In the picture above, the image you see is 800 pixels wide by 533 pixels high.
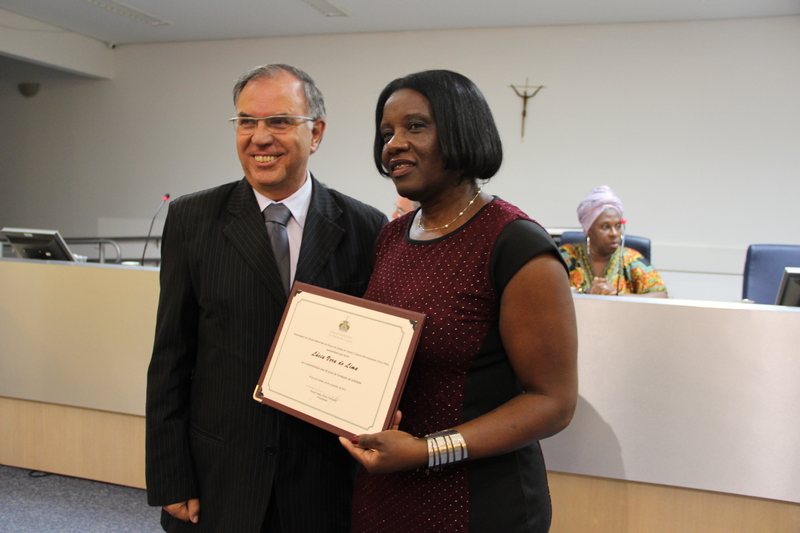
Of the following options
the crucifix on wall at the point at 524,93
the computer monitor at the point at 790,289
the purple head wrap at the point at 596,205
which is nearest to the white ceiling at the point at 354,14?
the crucifix on wall at the point at 524,93

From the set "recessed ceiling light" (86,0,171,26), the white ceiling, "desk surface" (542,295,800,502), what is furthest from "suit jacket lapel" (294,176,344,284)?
"recessed ceiling light" (86,0,171,26)

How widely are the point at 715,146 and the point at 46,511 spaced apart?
556 cm

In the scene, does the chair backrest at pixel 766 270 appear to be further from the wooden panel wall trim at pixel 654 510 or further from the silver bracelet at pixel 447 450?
the silver bracelet at pixel 447 450

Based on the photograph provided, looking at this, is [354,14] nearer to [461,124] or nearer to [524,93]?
[524,93]

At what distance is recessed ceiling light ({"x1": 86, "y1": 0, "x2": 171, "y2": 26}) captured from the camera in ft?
19.2

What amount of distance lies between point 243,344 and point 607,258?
8.43 feet

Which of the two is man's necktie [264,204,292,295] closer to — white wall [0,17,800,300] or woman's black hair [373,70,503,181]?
woman's black hair [373,70,503,181]

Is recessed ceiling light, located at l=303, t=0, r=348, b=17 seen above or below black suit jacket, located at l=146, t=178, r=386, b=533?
above

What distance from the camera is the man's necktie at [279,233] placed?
1.30 metres

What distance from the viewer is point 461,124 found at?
104cm

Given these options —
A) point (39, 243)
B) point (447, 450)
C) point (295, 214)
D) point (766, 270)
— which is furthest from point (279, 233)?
point (766, 270)

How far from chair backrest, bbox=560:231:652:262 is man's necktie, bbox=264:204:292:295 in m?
2.60

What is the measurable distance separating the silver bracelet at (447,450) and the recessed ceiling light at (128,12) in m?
6.23

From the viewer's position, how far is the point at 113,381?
8.04ft
